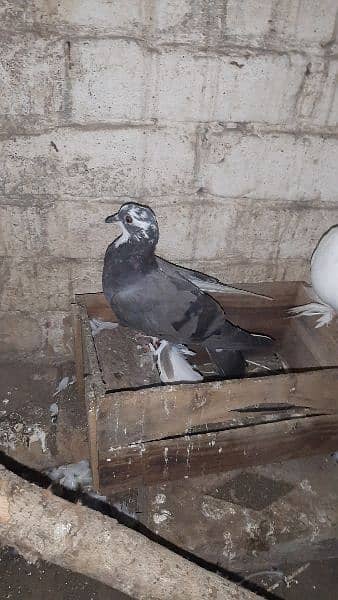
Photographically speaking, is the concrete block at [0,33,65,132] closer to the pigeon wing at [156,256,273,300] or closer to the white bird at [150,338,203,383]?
the pigeon wing at [156,256,273,300]

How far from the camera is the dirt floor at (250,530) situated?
5.48 feet

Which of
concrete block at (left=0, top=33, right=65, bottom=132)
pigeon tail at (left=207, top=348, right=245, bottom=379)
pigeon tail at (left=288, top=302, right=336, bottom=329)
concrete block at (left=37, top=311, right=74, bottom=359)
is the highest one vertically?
concrete block at (left=0, top=33, right=65, bottom=132)

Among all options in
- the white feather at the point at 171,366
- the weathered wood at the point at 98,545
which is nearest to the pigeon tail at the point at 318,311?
the white feather at the point at 171,366

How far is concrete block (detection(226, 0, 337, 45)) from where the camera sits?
1.64m

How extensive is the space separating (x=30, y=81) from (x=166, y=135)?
557 millimetres

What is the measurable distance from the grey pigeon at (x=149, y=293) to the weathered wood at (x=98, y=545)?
76 centimetres

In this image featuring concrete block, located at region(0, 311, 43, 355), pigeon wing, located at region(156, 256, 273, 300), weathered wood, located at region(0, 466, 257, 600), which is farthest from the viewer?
concrete block, located at region(0, 311, 43, 355)

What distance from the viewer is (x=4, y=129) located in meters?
1.78

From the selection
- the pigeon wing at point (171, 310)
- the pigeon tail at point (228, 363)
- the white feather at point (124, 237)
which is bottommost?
the pigeon tail at point (228, 363)

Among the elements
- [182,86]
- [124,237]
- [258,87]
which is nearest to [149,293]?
[124,237]

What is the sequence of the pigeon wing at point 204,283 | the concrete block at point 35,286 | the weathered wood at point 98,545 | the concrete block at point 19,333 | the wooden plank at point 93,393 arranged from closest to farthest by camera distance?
the weathered wood at point 98,545
the wooden plank at point 93,393
the pigeon wing at point 204,283
the concrete block at point 35,286
the concrete block at point 19,333

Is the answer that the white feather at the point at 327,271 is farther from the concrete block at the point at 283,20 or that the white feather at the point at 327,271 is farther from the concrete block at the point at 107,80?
the concrete block at the point at 107,80

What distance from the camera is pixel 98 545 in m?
1.14

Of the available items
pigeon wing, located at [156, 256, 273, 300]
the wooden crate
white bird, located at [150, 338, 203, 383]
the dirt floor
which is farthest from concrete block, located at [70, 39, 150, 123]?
the dirt floor
